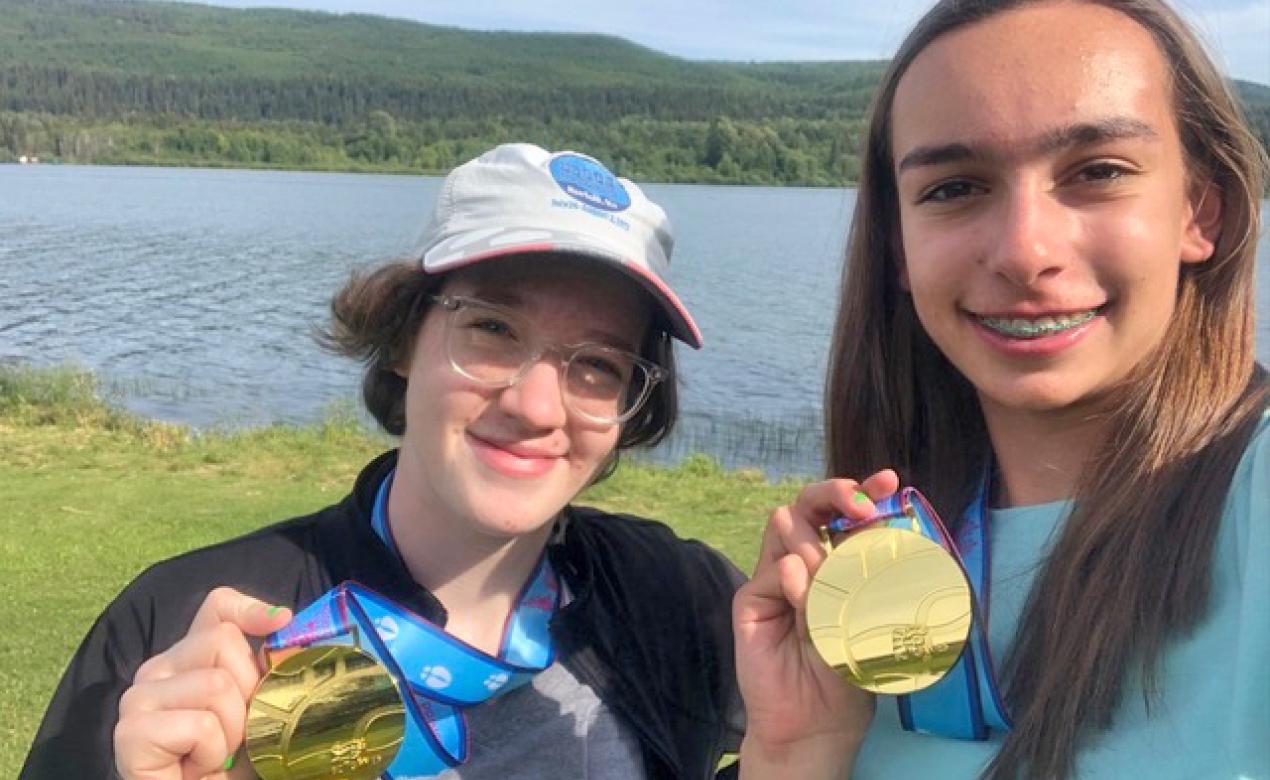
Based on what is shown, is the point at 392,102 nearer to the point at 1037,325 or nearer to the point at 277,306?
the point at 277,306

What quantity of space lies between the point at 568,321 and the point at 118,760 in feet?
3.29

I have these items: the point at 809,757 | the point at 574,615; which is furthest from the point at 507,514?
the point at 809,757

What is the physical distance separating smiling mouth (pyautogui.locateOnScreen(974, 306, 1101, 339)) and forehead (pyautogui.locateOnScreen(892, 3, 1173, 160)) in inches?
9.5

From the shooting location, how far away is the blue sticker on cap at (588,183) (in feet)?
7.28

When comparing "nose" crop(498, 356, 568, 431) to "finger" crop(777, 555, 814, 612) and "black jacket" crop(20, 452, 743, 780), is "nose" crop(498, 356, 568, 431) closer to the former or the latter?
"black jacket" crop(20, 452, 743, 780)

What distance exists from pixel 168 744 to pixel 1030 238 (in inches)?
52.6

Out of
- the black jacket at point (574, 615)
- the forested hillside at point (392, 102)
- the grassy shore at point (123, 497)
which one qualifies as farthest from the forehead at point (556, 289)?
the forested hillside at point (392, 102)

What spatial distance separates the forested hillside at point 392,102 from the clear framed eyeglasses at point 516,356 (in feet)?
173

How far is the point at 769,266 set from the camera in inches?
1490

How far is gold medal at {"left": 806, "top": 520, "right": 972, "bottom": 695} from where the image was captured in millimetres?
1582

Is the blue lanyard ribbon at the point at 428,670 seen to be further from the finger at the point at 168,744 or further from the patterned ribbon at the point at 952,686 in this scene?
the patterned ribbon at the point at 952,686

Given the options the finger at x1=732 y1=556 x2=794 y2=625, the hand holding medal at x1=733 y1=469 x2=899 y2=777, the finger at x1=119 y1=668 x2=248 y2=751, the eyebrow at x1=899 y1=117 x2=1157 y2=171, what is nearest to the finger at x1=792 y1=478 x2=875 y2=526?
the hand holding medal at x1=733 y1=469 x2=899 y2=777

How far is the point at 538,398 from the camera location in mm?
2068

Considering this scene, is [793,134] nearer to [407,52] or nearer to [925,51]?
[925,51]
